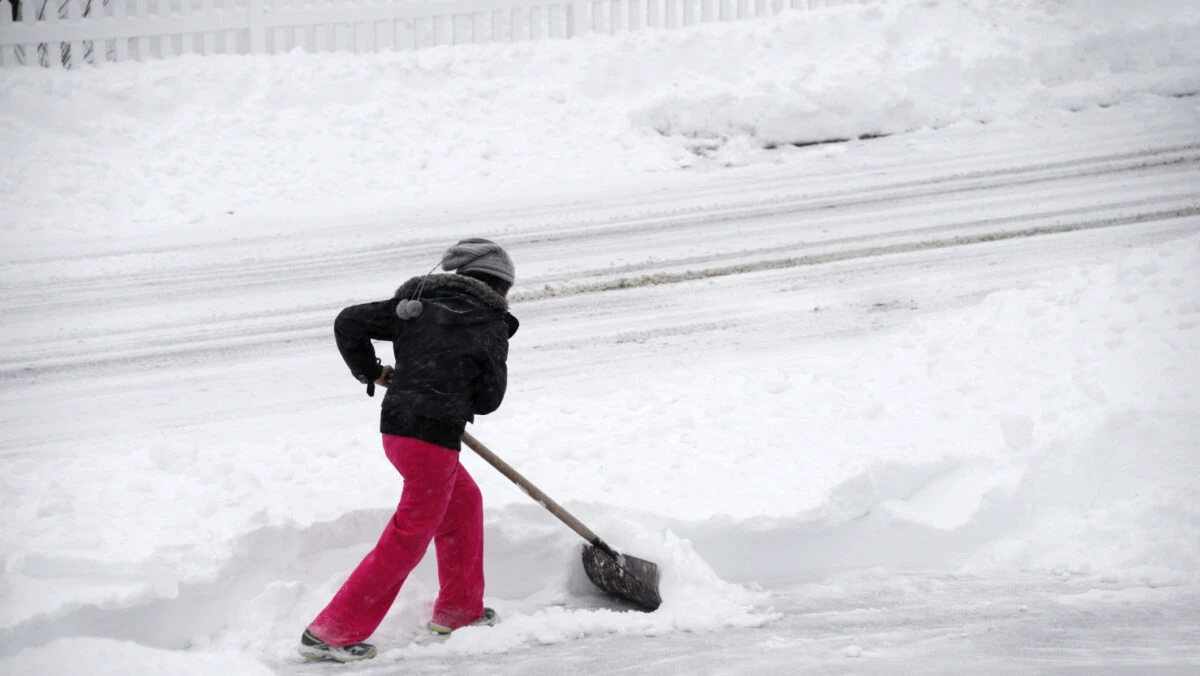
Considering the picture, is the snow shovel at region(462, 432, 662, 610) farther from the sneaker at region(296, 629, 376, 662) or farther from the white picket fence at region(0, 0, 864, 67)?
the white picket fence at region(0, 0, 864, 67)

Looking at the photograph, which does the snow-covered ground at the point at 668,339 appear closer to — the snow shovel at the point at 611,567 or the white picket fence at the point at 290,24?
the snow shovel at the point at 611,567

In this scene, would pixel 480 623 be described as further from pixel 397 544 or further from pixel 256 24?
pixel 256 24

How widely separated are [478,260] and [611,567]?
137 centimetres

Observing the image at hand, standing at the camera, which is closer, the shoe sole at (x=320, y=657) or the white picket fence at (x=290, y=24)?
the shoe sole at (x=320, y=657)

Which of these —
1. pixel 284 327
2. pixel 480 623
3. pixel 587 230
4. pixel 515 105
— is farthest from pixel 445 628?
pixel 515 105

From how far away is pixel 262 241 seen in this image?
9.45 metres

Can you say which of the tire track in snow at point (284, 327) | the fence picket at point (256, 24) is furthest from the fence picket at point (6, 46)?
the tire track in snow at point (284, 327)

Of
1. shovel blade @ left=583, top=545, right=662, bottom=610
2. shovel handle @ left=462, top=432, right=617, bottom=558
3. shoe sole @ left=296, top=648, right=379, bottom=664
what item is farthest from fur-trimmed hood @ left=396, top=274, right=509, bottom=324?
shoe sole @ left=296, top=648, right=379, bottom=664

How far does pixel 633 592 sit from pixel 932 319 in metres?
3.10

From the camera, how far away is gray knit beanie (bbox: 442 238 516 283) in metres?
4.01

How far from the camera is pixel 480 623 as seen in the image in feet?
13.9

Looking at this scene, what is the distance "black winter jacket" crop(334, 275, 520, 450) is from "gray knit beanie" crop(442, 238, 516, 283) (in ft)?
0.31

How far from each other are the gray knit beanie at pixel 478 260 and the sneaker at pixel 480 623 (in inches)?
53.3

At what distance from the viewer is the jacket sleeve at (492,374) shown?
154 inches
